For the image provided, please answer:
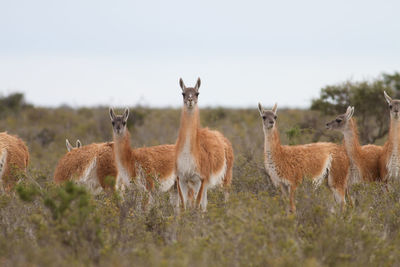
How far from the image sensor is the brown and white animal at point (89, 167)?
7.65 metres

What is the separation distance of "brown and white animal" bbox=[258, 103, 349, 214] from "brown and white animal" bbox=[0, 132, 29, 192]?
3807 millimetres

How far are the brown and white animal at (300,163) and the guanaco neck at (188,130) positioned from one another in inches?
49.9

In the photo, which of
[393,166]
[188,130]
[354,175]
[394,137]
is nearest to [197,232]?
[188,130]

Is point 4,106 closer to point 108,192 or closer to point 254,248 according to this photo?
point 108,192

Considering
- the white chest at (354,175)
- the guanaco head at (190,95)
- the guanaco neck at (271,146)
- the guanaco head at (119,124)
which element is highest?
the guanaco head at (190,95)

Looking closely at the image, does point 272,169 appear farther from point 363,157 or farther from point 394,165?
point 394,165

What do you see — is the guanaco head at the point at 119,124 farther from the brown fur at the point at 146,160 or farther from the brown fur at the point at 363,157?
the brown fur at the point at 363,157

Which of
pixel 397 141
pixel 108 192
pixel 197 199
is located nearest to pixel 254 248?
pixel 197 199

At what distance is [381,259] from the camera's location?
15.9 ft

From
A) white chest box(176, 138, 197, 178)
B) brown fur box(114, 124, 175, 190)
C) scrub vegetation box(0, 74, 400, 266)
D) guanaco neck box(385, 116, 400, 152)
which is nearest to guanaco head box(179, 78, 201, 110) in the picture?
white chest box(176, 138, 197, 178)

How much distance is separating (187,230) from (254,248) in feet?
3.84

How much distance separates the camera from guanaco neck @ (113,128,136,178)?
7.87m

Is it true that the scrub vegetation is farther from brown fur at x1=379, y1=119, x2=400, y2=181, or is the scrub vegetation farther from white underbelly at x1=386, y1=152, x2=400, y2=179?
brown fur at x1=379, y1=119, x2=400, y2=181

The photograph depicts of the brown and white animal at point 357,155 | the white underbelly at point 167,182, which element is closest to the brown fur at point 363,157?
the brown and white animal at point 357,155
